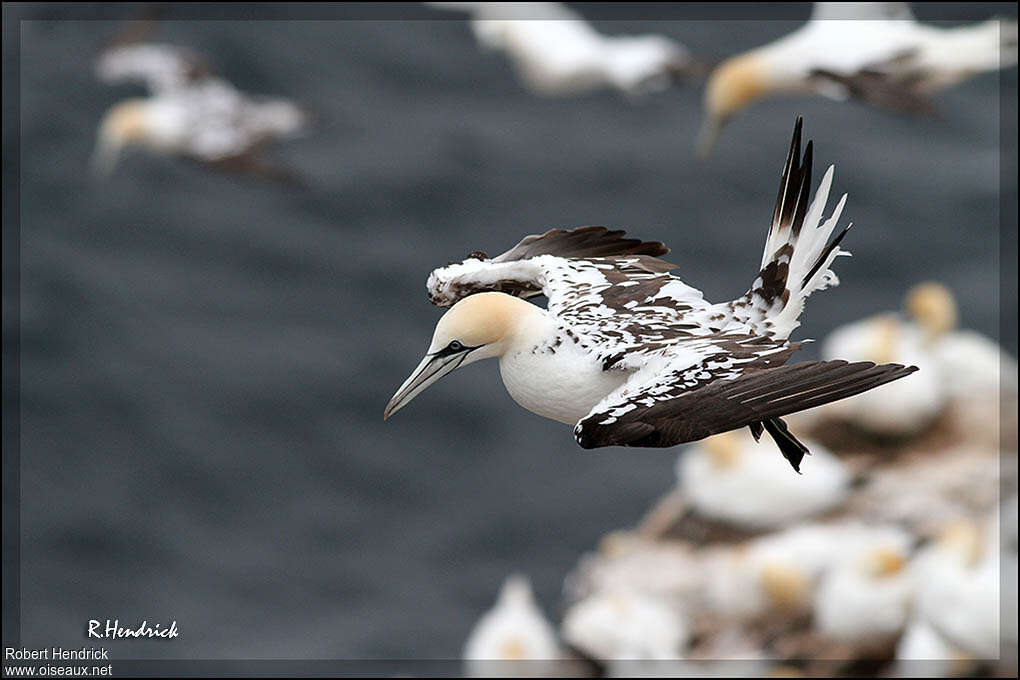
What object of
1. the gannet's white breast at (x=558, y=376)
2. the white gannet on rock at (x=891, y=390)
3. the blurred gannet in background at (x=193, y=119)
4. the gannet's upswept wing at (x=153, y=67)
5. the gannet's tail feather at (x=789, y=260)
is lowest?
the gannet's white breast at (x=558, y=376)

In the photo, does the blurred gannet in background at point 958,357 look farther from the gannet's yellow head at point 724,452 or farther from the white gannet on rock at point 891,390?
the gannet's yellow head at point 724,452

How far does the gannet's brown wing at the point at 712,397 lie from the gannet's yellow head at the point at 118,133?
13951mm

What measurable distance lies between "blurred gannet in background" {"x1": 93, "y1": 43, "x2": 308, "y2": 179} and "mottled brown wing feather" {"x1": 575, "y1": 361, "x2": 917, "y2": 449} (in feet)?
42.4

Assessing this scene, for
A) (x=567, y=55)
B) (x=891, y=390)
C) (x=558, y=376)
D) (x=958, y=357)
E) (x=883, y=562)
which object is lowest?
(x=558, y=376)

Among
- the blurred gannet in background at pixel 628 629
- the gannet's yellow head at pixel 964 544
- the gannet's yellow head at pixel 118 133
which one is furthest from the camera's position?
the gannet's yellow head at pixel 118 133

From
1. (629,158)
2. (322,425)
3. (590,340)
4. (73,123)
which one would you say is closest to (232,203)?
(73,123)

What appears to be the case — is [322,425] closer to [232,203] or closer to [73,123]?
[232,203]

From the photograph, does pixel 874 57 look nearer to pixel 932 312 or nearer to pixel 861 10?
pixel 861 10

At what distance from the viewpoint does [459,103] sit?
2008 centimetres

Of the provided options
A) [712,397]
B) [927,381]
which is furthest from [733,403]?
[927,381]

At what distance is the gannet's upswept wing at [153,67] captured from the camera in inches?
707

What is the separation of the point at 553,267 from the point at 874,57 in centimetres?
672

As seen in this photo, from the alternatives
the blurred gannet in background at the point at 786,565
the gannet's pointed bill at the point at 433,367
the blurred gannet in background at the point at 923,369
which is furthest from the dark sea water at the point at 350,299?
the gannet's pointed bill at the point at 433,367

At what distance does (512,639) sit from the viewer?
1329 cm
